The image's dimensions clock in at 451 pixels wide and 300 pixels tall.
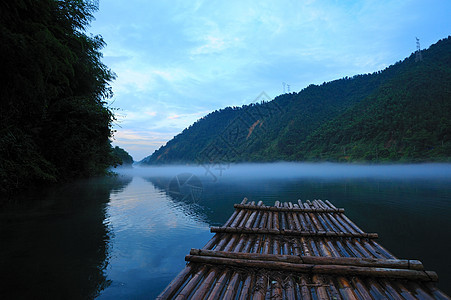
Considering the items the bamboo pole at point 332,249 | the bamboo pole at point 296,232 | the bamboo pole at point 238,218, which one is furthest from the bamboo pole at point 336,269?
the bamboo pole at point 238,218

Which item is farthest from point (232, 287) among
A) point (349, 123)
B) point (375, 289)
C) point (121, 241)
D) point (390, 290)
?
point (349, 123)

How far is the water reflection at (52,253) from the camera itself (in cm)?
525

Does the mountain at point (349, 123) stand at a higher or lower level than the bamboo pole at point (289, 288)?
higher

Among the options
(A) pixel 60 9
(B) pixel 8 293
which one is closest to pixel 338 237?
(B) pixel 8 293

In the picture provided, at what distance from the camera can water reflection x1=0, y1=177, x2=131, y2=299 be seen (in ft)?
17.2

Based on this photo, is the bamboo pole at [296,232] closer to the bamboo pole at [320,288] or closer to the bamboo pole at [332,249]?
the bamboo pole at [332,249]

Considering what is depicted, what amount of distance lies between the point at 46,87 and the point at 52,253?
674cm

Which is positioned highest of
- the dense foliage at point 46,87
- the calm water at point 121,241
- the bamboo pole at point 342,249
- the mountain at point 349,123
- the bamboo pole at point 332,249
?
the mountain at point 349,123

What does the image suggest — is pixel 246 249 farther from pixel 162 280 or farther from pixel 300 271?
pixel 162 280

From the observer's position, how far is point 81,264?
643 centimetres

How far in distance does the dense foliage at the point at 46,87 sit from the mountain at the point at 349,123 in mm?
76115

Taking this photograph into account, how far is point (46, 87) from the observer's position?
9680mm

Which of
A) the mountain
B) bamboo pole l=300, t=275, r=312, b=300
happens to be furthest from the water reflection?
the mountain

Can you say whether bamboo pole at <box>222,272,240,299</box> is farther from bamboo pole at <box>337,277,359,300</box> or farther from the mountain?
the mountain
